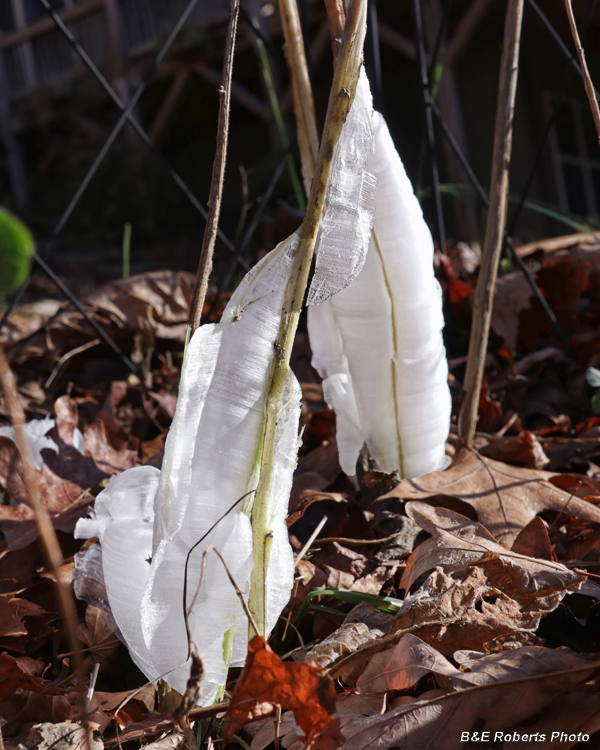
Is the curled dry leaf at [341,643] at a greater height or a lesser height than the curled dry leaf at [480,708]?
lesser

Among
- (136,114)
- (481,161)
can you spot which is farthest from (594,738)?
(136,114)

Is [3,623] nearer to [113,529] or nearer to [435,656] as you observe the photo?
[113,529]

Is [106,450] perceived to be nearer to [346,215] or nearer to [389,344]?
[389,344]

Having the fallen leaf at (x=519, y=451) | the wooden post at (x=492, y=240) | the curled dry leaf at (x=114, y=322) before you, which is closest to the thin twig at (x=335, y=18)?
the wooden post at (x=492, y=240)

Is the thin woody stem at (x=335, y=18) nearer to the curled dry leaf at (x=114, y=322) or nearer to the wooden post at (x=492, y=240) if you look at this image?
the wooden post at (x=492, y=240)

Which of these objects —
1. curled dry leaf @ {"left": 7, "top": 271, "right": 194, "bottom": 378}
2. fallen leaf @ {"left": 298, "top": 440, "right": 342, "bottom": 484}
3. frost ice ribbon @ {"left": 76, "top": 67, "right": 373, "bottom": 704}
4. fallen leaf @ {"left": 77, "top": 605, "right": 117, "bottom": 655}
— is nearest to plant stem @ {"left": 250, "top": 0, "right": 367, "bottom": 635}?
frost ice ribbon @ {"left": 76, "top": 67, "right": 373, "bottom": 704}

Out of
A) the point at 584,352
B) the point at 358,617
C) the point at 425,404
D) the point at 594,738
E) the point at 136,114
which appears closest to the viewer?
the point at 594,738

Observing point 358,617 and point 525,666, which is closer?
point 525,666
